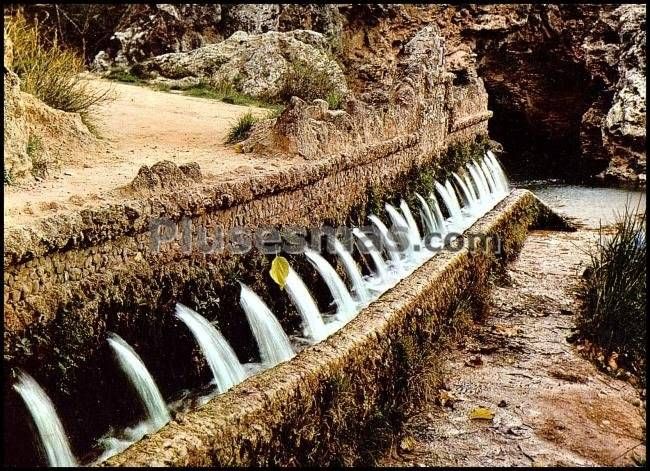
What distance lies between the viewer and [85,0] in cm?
1459

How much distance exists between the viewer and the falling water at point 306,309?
4102mm

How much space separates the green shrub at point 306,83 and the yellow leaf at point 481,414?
6.72 m

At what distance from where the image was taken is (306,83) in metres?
9.91

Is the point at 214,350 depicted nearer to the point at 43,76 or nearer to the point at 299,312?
the point at 299,312

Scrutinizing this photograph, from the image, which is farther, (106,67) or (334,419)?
(106,67)

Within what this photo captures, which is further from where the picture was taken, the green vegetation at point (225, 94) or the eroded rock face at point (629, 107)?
the eroded rock face at point (629, 107)

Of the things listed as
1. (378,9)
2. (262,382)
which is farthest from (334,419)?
(378,9)

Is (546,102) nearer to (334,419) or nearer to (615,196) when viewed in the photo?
(615,196)

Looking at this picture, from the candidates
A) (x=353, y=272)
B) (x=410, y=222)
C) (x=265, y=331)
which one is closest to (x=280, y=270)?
(x=265, y=331)

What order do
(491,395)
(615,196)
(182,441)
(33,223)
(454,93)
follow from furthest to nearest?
(615,196)
(454,93)
(491,395)
(33,223)
(182,441)

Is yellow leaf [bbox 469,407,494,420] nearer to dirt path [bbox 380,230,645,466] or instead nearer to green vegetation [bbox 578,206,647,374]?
dirt path [bbox 380,230,645,466]

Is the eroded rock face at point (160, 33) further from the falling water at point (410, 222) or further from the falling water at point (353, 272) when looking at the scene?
the falling water at point (353, 272)

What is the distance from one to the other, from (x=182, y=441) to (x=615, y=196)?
1060cm

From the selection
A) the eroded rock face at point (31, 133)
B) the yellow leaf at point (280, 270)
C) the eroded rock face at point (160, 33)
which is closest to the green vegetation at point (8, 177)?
the eroded rock face at point (31, 133)
